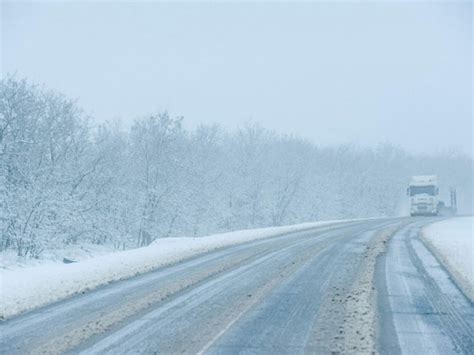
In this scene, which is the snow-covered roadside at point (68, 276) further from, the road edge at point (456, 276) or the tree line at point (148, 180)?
the tree line at point (148, 180)

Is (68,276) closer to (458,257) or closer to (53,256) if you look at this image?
(458,257)

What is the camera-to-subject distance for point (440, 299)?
10.3 meters

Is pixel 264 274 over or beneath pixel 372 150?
beneath

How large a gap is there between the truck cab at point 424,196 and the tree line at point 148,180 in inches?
504

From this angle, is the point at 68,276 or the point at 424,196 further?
the point at 424,196

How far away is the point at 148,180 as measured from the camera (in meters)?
45.2

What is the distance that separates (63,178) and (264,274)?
72.6 ft

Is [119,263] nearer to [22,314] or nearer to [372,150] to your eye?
[22,314]

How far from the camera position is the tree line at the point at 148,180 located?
28734mm

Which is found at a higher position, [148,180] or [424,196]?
[148,180]

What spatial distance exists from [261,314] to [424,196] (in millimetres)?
51285

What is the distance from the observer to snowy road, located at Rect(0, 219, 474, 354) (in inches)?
284

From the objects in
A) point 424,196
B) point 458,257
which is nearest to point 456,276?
point 458,257

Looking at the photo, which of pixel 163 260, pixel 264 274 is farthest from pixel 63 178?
pixel 264 274
